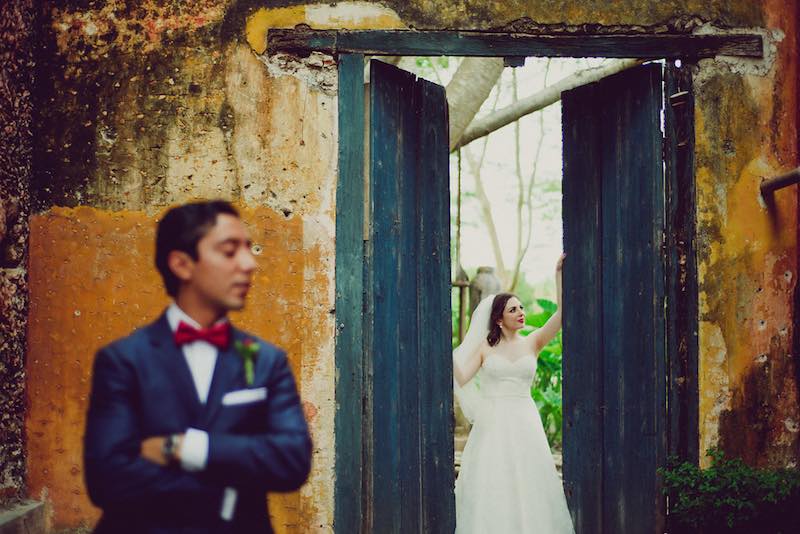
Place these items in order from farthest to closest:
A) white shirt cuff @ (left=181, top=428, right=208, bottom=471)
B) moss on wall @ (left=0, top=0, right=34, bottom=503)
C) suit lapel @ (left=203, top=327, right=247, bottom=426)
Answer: moss on wall @ (left=0, top=0, right=34, bottom=503)
suit lapel @ (left=203, top=327, right=247, bottom=426)
white shirt cuff @ (left=181, top=428, right=208, bottom=471)

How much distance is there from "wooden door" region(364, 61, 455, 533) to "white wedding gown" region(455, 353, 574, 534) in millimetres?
1053

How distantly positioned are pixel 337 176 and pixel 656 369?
2.38 meters

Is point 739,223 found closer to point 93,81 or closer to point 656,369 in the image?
point 656,369

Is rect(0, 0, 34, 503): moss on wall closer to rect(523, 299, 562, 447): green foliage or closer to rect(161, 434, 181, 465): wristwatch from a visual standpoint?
rect(161, 434, 181, 465): wristwatch

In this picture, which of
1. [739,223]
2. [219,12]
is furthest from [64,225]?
[739,223]

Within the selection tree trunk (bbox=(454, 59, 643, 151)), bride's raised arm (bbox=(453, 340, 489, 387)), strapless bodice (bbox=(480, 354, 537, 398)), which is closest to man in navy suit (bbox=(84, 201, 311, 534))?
bride's raised arm (bbox=(453, 340, 489, 387))

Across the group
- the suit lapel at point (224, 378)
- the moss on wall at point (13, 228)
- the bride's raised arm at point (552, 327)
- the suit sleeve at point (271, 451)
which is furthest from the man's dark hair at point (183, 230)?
the bride's raised arm at point (552, 327)

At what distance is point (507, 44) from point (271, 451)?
12.6ft

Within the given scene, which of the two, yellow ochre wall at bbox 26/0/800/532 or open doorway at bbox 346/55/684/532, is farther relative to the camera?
open doorway at bbox 346/55/684/532

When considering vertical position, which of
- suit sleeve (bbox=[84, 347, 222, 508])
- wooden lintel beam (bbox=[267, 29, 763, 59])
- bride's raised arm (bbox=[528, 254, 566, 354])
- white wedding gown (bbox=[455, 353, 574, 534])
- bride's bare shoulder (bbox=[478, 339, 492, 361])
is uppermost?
wooden lintel beam (bbox=[267, 29, 763, 59])

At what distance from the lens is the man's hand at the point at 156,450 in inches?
88.3

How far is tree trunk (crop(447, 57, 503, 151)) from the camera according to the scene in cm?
924

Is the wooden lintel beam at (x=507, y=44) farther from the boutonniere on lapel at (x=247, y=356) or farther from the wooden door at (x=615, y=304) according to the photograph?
the boutonniere on lapel at (x=247, y=356)

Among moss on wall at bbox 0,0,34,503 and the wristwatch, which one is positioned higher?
moss on wall at bbox 0,0,34,503
